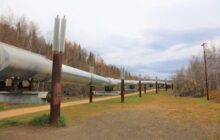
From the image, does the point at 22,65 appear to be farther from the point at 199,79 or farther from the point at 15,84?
the point at 199,79

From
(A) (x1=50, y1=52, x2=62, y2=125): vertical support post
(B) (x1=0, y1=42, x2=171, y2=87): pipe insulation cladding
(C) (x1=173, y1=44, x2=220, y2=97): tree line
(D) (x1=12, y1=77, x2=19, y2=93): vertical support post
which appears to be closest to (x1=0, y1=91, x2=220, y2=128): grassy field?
(A) (x1=50, y1=52, x2=62, y2=125): vertical support post

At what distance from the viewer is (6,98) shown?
941 cm

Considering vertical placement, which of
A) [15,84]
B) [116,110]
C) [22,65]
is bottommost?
[116,110]

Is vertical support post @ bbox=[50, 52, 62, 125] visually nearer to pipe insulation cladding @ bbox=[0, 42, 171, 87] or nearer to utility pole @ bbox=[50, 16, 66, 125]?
utility pole @ bbox=[50, 16, 66, 125]

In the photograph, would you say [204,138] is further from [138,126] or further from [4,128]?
[4,128]

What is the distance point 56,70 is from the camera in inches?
430

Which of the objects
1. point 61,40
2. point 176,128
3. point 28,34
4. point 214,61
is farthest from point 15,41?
point 214,61

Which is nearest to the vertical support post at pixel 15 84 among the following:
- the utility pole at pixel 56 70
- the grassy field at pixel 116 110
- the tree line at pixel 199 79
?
the utility pole at pixel 56 70

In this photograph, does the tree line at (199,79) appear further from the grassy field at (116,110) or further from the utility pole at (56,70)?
the utility pole at (56,70)

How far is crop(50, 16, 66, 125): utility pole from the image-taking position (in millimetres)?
11023

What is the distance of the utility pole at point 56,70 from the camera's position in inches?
434

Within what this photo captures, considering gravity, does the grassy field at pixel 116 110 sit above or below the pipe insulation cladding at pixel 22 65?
below

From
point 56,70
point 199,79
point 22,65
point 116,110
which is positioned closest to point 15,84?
point 22,65

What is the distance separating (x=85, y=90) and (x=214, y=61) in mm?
25510
